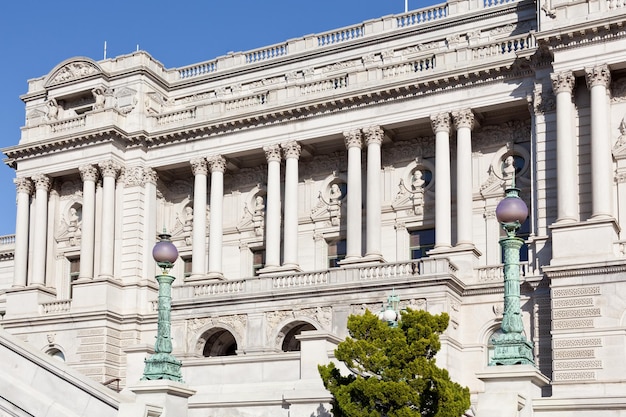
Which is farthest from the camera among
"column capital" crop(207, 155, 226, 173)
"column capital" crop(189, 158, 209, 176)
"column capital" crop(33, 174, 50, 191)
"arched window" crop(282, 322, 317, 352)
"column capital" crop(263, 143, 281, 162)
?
"column capital" crop(33, 174, 50, 191)

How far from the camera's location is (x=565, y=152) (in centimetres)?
4209

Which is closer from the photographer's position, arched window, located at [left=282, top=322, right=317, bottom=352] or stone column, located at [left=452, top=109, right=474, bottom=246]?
arched window, located at [left=282, top=322, right=317, bottom=352]

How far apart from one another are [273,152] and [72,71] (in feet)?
45.0

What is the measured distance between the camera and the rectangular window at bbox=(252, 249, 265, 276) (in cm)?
5312

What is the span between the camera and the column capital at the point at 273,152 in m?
51.4

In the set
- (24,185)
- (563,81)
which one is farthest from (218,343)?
Result: (563,81)

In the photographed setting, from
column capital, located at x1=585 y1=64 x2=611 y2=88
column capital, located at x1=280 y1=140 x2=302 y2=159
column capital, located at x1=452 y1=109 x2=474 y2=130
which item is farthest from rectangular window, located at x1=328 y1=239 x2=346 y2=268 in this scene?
column capital, located at x1=585 y1=64 x2=611 y2=88

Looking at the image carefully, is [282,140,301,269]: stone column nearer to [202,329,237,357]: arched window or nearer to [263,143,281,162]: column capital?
[263,143,281,162]: column capital

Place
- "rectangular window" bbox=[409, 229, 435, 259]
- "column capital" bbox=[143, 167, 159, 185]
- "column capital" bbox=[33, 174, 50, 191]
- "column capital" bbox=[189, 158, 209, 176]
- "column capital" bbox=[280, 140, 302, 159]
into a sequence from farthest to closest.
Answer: "column capital" bbox=[33, 174, 50, 191], "column capital" bbox=[143, 167, 159, 185], "column capital" bbox=[189, 158, 209, 176], "column capital" bbox=[280, 140, 302, 159], "rectangular window" bbox=[409, 229, 435, 259]

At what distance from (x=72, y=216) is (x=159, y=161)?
20.4 feet

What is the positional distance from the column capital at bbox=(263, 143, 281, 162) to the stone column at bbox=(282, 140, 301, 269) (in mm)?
368

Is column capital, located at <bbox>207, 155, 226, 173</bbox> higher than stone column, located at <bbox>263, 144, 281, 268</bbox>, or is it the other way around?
column capital, located at <bbox>207, 155, 226, 173</bbox>

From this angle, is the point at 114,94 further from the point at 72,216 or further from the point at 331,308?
the point at 331,308

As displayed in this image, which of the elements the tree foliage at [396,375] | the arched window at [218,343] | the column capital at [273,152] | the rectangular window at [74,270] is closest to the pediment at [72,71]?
the rectangular window at [74,270]
